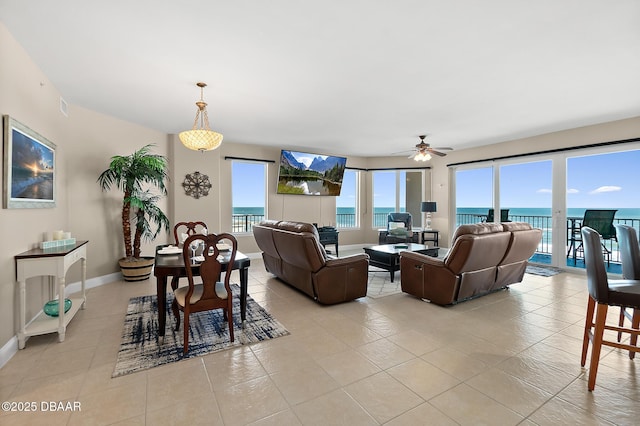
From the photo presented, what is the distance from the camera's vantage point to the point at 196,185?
6.04 meters

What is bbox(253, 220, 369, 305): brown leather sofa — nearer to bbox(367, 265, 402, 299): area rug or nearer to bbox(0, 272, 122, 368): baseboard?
bbox(367, 265, 402, 299): area rug

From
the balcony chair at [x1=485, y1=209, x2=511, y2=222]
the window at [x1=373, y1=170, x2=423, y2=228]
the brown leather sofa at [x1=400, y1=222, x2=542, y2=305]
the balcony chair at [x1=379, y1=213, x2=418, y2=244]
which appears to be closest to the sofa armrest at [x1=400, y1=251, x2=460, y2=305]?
the brown leather sofa at [x1=400, y1=222, x2=542, y2=305]

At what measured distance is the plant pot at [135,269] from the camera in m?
4.55

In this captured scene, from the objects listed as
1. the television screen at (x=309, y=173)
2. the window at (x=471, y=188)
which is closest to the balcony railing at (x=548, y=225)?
the window at (x=471, y=188)

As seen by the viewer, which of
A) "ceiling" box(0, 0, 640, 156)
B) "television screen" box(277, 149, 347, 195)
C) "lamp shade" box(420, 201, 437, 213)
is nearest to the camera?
"ceiling" box(0, 0, 640, 156)

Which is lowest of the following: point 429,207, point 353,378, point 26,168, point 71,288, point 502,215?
point 353,378

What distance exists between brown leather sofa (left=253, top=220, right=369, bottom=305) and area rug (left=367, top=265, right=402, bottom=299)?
1.47ft

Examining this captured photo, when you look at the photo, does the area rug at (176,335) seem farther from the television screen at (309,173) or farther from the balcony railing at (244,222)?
the television screen at (309,173)

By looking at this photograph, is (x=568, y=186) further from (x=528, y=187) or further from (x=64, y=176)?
(x=64, y=176)

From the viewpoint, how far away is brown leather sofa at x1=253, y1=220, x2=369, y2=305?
350 cm

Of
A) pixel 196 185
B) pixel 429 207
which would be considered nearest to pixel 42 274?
pixel 196 185

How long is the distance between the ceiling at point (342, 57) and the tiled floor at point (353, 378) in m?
2.71

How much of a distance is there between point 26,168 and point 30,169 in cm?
9

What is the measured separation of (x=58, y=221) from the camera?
3.65m
